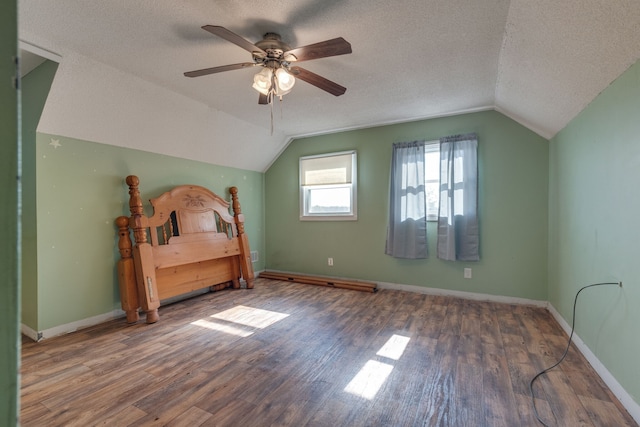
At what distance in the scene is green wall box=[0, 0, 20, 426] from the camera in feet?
1.43

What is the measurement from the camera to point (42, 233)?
8.50 ft

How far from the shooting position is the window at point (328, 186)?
4.41 metres

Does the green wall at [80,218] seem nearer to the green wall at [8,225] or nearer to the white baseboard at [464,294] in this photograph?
the green wall at [8,225]

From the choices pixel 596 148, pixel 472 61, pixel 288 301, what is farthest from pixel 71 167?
pixel 596 148

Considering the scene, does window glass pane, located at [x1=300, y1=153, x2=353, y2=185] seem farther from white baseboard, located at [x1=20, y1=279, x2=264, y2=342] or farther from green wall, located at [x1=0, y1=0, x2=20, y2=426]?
green wall, located at [x1=0, y1=0, x2=20, y2=426]

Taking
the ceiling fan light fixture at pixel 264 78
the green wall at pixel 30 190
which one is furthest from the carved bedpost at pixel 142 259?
the ceiling fan light fixture at pixel 264 78

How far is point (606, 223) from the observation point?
196cm

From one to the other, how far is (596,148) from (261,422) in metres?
2.86

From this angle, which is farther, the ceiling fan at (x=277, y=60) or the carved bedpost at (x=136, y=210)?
the carved bedpost at (x=136, y=210)

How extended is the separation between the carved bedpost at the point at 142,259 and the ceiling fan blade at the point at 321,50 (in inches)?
85.5

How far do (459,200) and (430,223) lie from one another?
1.52 ft

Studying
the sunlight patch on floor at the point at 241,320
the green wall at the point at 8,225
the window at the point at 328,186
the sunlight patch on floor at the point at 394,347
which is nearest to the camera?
the green wall at the point at 8,225

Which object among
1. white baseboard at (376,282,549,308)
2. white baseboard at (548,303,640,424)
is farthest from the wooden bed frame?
white baseboard at (548,303,640,424)

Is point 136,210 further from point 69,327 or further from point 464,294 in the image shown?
point 464,294
